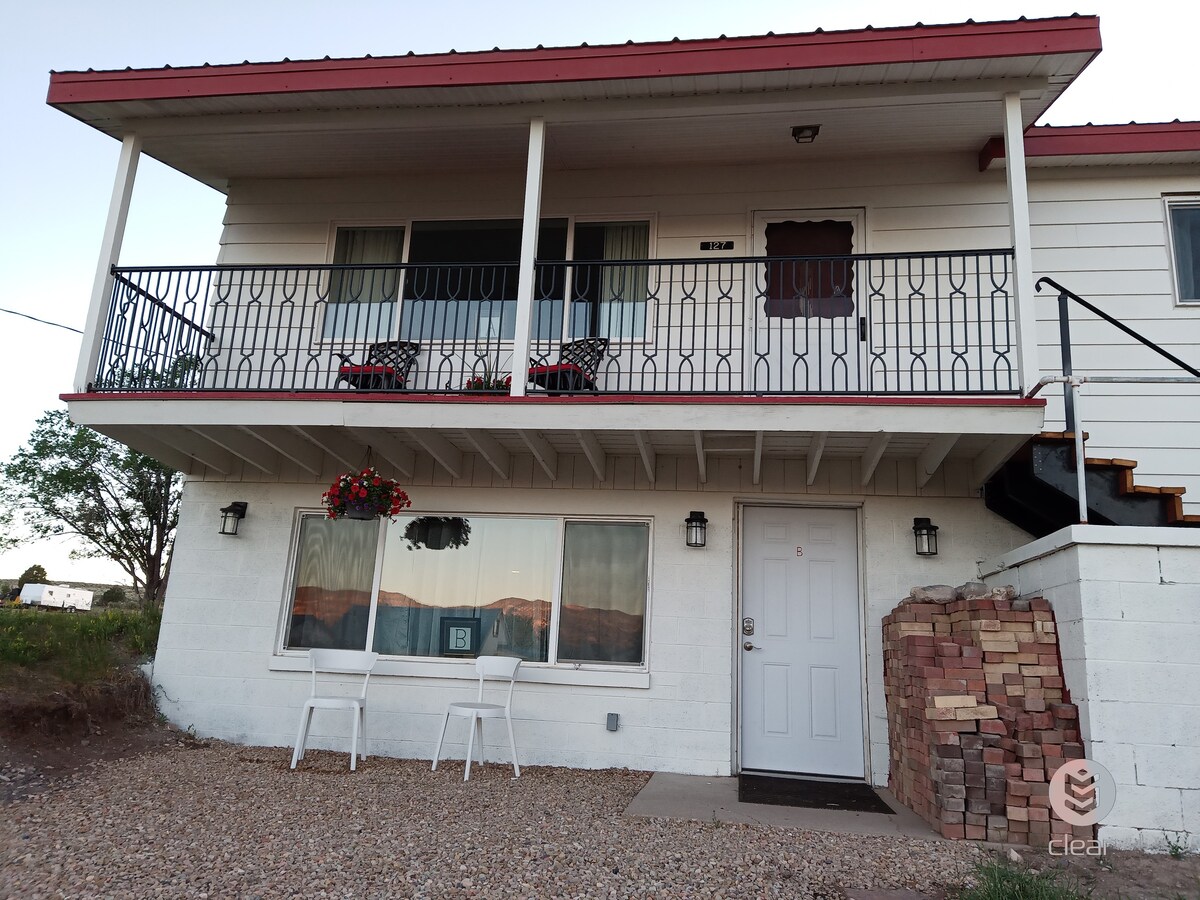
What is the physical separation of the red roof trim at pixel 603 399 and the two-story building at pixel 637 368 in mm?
28

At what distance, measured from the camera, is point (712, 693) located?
5609 millimetres

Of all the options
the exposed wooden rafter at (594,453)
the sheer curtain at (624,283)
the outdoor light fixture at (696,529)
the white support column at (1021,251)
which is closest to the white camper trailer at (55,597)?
the exposed wooden rafter at (594,453)

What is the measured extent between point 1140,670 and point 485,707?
363 centimetres

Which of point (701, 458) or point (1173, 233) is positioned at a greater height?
point (1173, 233)

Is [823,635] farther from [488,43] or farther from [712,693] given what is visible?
[488,43]

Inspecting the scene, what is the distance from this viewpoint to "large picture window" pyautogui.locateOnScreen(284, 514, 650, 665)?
5.93 metres

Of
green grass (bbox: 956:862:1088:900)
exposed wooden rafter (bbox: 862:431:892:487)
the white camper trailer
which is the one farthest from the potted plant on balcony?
the white camper trailer

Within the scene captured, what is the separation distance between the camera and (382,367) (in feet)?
19.2

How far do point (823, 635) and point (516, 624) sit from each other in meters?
2.27


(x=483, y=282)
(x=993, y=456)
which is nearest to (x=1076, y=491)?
(x=993, y=456)

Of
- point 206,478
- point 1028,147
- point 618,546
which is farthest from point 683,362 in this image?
point 206,478

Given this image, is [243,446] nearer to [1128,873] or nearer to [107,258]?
[107,258]

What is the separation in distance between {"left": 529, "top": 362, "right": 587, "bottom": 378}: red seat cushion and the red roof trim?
0.22 metres

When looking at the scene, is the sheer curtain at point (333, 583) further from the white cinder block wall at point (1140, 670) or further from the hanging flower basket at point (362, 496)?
the white cinder block wall at point (1140, 670)
